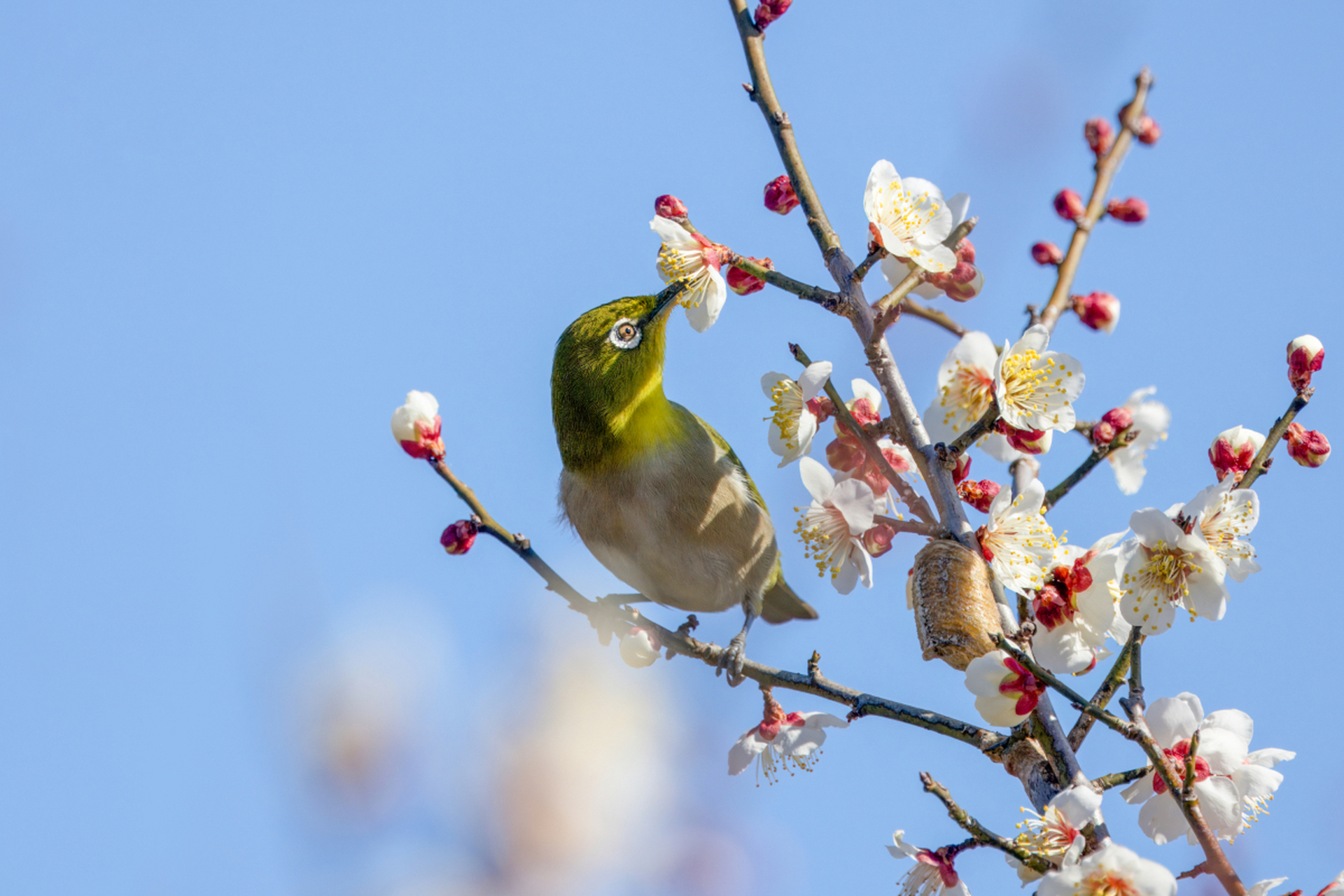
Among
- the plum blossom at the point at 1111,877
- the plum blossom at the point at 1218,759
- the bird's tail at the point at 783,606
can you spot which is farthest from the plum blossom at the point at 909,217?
the bird's tail at the point at 783,606

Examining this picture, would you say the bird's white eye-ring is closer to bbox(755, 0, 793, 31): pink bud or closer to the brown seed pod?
bbox(755, 0, 793, 31): pink bud

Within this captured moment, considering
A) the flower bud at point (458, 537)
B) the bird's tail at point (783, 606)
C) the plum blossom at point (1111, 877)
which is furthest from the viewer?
the bird's tail at point (783, 606)

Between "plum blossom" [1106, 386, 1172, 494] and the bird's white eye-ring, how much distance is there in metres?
2.16

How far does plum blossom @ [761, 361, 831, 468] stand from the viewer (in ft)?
10.7

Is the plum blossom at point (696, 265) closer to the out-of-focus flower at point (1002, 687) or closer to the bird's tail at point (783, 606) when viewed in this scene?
the out-of-focus flower at point (1002, 687)

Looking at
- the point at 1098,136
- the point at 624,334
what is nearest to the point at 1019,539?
the point at 1098,136

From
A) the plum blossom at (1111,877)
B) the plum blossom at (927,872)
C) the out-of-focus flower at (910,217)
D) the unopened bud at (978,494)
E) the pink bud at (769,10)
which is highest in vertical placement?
the pink bud at (769,10)

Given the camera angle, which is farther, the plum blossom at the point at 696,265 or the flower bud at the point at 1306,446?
the plum blossom at the point at 696,265

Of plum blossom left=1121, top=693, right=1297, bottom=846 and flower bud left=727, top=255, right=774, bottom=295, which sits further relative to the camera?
flower bud left=727, top=255, right=774, bottom=295

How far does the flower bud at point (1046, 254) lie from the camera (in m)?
4.10

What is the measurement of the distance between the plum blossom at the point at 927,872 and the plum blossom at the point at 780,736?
654 millimetres

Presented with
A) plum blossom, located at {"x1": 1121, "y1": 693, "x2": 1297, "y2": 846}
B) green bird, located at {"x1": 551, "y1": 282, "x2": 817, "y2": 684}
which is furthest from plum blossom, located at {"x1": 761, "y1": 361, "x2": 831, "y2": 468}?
green bird, located at {"x1": 551, "y1": 282, "x2": 817, "y2": 684}

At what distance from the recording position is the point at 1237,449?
289 cm

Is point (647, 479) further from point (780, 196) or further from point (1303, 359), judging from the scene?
point (1303, 359)
